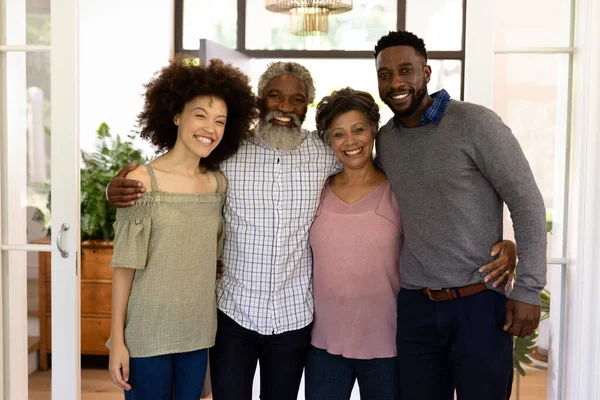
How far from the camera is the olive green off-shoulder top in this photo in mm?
2025

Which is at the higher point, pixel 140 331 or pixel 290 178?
pixel 290 178

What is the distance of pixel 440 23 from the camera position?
6.04 m

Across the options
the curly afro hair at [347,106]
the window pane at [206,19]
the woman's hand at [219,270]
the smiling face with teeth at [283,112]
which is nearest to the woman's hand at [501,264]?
the curly afro hair at [347,106]

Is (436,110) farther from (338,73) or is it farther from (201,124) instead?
(338,73)

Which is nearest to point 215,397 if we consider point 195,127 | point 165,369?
point 165,369

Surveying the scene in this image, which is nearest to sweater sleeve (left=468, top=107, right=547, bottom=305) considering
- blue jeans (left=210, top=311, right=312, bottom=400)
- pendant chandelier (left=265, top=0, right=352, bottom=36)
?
blue jeans (left=210, top=311, right=312, bottom=400)

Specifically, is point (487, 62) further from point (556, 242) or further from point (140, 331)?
point (140, 331)

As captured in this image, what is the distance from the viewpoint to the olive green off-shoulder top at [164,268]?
2.03 m

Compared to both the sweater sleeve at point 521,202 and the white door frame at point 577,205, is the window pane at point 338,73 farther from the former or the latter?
the sweater sleeve at point 521,202

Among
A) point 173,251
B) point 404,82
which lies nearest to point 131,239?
point 173,251

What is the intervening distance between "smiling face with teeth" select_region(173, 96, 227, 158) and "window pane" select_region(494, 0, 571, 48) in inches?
39.2

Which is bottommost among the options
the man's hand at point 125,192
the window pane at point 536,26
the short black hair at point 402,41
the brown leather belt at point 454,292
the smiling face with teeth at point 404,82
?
the brown leather belt at point 454,292

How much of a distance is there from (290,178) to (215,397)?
746 mm

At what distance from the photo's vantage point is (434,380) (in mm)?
2057
